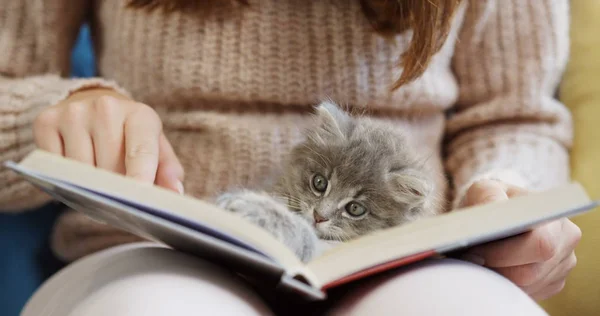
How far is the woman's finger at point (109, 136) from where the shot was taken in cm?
68

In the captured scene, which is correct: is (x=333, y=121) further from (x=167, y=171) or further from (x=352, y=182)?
(x=167, y=171)

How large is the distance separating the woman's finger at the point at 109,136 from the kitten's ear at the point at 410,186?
359mm

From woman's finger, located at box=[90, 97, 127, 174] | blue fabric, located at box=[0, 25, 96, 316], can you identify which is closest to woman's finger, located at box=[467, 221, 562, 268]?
woman's finger, located at box=[90, 97, 127, 174]

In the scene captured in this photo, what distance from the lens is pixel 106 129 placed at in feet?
2.26

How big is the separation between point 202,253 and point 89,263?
0.21 m

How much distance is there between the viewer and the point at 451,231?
48 cm

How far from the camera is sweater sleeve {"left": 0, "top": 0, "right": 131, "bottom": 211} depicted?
85 centimetres

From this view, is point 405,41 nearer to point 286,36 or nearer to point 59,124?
point 286,36

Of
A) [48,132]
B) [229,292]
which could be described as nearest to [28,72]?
[48,132]

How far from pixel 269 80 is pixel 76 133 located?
32 centimetres

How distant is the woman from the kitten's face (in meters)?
0.09

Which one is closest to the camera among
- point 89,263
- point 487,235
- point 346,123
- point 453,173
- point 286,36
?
point 487,235

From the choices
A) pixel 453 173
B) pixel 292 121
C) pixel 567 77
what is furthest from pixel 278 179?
pixel 567 77

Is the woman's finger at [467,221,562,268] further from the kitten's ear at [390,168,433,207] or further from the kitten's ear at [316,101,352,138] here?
the kitten's ear at [316,101,352,138]
